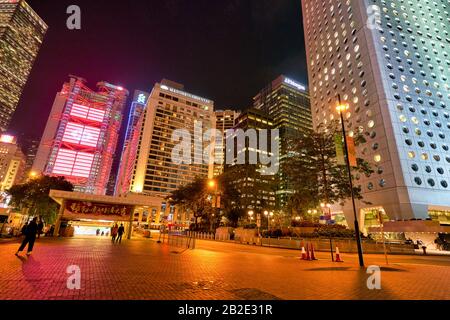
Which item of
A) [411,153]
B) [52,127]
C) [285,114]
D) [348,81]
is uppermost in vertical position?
[285,114]

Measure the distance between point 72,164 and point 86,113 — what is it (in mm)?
28954

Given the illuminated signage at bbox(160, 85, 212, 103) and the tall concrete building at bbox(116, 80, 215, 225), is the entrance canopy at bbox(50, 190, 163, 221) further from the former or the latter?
the illuminated signage at bbox(160, 85, 212, 103)

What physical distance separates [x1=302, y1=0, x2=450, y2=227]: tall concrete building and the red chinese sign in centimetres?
4294

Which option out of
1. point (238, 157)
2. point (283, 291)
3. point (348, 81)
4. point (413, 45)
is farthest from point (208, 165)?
point (283, 291)

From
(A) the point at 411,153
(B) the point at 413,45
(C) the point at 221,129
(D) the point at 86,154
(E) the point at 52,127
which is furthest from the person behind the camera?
(C) the point at 221,129

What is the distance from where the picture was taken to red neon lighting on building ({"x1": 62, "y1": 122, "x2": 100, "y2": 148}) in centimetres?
12812

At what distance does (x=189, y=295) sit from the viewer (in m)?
5.49

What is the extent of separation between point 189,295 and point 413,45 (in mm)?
69429

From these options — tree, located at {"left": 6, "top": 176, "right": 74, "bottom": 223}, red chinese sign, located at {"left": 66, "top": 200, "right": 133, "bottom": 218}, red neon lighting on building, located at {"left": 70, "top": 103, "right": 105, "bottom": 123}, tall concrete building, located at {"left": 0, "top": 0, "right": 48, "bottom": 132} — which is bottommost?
red chinese sign, located at {"left": 66, "top": 200, "right": 133, "bottom": 218}

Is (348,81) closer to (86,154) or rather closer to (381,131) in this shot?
(381,131)

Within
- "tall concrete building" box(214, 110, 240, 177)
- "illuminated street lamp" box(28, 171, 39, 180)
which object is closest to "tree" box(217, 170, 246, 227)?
"illuminated street lamp" box(28, 171, 39, 180)

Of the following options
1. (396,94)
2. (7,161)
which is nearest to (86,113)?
(7,161)

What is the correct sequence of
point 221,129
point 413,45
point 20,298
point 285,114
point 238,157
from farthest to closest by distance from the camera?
point 221,129, point 285,114, point 238,157, point 413,45, point 20,298

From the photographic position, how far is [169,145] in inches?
5359
